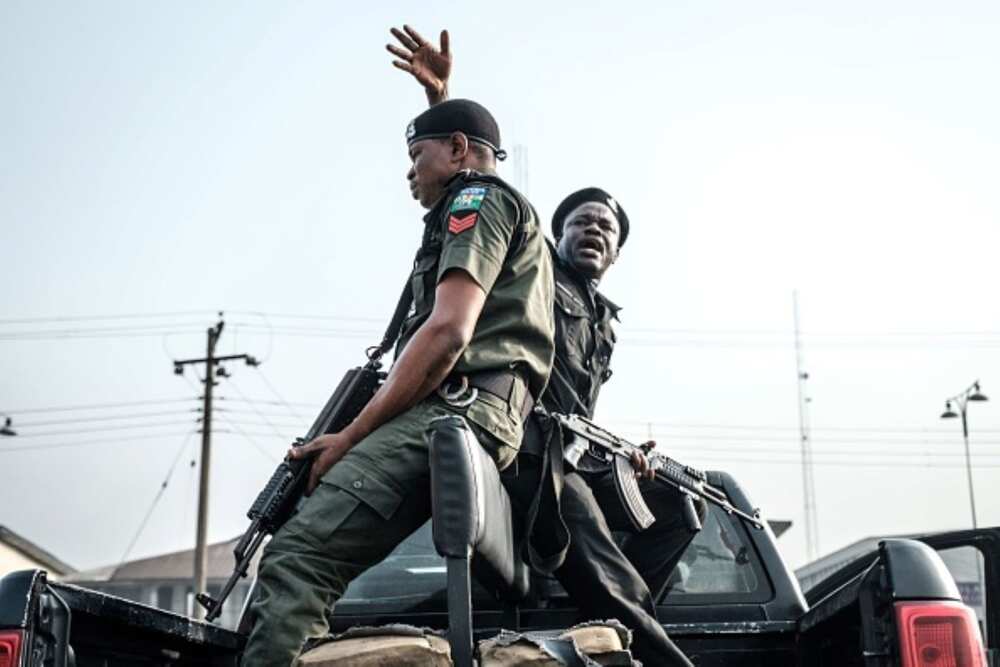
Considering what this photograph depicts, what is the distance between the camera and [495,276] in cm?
325

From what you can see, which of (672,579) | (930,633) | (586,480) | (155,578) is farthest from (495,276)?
(155,578)

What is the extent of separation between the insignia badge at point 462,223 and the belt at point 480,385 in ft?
1.19

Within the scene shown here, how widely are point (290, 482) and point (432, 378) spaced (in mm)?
489

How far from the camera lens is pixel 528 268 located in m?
3.44

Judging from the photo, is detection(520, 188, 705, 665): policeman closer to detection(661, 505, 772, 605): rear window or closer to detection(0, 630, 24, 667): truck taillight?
detection(661, 505, 772, 605): rear window

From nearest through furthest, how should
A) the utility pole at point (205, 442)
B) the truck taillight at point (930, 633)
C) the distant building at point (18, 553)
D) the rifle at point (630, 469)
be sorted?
the truck taillight at point (930, 633) → the rifle at point (630, 469) → the utility pole at point (205, 442) → the distant building at point (18, 553)

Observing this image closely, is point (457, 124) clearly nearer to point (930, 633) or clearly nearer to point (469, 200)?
point (469, 200)

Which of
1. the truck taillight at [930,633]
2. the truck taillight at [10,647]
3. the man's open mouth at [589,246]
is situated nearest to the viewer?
the truck taillight at [10,647]

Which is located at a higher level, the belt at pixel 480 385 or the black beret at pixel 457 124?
the black beret at pixel 457 124

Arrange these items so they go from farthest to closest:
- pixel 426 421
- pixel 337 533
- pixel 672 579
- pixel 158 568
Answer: pixel 158 568, pixel 672 579, pixel 426 421, pixel 337 533

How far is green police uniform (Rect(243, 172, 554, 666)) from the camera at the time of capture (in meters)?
2.90

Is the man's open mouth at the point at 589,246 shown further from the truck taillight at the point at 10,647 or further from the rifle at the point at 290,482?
the truck taillight at the point at 10,647

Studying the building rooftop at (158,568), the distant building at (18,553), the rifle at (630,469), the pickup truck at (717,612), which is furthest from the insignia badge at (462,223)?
the building rooftop at (158,568)

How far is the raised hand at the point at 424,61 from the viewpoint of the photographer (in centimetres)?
446
